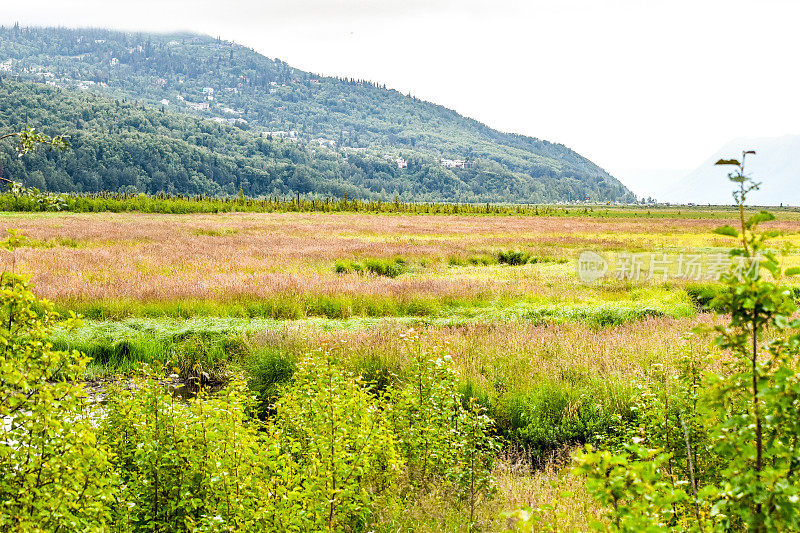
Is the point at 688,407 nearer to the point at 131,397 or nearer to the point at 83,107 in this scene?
the point at 131,397

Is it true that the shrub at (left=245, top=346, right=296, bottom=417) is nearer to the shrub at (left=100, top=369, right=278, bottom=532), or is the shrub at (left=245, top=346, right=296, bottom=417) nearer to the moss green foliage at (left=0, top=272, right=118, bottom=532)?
the shrub at (left=100, top=369, right=278, bottom=532)

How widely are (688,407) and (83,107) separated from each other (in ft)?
754

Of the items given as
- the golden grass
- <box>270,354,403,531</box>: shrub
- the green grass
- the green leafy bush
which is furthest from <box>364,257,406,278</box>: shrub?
<box>270,354,403,531</box>: shrub

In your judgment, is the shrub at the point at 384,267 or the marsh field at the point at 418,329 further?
the shrub at the point at 384,267

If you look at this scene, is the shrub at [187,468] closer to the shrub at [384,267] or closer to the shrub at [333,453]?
the shrub at [333,453]

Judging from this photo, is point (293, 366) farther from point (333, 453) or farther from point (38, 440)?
point (38, 440)

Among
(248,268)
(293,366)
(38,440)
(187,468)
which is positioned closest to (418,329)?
(293,366)

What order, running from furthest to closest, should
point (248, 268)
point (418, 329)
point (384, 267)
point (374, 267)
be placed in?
point (374, 267), point (384, 267), point (248, 268), point (418, 329)

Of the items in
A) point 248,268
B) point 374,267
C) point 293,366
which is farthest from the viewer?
point 374,267

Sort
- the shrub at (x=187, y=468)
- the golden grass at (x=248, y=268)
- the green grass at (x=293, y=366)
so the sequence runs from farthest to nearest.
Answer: the golden grass at (x=248, y=268) → the green grass at (x=293, y=366) → the shrub at (x=187, y=468)

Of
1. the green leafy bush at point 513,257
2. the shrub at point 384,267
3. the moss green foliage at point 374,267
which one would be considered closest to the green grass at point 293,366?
the moss green foliage at point 374,267

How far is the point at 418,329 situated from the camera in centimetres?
1045

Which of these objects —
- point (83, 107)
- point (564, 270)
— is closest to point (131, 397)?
point (564, 270)

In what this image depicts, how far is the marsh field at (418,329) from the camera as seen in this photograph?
6449 mm
